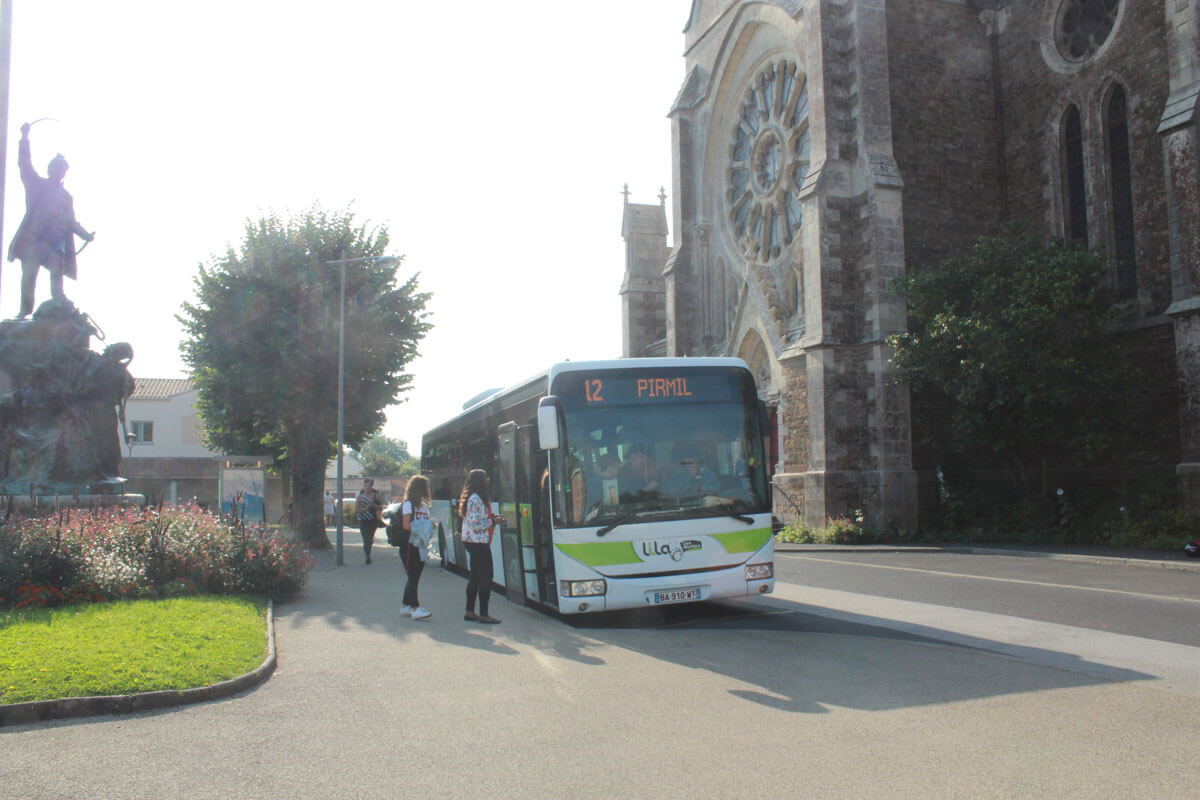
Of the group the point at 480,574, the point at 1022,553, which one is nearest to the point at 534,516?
the point at 480,574

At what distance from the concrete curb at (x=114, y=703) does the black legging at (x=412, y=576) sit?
396cm

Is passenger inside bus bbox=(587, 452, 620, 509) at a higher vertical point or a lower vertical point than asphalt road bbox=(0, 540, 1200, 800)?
higher

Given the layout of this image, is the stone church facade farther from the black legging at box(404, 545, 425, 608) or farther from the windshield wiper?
the black legging at box(404, 545, 425, 608)

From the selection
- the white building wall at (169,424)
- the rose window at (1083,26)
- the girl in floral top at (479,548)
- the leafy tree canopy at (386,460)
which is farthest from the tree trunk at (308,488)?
the leafy tree canopy at (386,460)

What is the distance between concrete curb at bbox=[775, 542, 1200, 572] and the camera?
1515cm

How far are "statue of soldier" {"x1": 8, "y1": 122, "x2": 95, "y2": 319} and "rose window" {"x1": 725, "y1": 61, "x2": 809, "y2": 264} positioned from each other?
64.6ft

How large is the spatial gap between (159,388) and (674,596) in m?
64.7

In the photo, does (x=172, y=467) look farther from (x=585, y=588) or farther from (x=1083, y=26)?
(x=585, y=588)

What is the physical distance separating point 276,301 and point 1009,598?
797 inches

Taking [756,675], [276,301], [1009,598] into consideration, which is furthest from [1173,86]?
[276,301]

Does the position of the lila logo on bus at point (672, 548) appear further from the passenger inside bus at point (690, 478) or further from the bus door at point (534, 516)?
the bus door at point (534, 516)

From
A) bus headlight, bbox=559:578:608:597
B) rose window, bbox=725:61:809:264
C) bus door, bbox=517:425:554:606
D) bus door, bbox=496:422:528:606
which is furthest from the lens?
rose window, bbox=725:61:809:264

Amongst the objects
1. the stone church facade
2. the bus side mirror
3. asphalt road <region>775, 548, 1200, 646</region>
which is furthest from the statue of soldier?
the stone church facade

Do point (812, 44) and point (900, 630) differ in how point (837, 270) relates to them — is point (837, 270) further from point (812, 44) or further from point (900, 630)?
point (900, 630)
